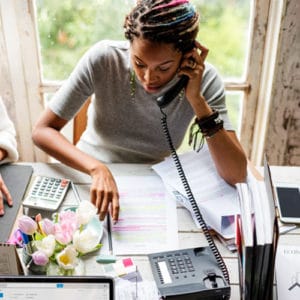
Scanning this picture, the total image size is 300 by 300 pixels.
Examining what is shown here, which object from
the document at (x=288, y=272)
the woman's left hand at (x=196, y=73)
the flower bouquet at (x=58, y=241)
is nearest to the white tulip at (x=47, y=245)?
the flower bouquet at (x=58, y=241)

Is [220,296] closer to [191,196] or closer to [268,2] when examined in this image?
[191,196]

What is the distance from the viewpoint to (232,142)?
4.73ft

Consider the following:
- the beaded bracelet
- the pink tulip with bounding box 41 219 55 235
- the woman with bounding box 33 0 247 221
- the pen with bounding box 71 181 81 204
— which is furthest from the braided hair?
the pink tulip with bounding box 41 219 55 235

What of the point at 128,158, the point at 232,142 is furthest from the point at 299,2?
the point at 128,158

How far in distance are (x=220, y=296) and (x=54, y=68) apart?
56.7 inches

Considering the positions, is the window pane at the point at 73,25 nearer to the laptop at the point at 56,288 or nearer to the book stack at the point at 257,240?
the book stack at the point at 257,240

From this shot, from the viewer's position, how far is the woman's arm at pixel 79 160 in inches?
50.1

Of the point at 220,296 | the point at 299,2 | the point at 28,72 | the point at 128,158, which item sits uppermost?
the point at 299,2

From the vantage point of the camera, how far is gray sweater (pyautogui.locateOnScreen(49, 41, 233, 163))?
5.00ft

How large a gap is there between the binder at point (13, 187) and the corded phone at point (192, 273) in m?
0.36

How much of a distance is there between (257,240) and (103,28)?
1397 mm

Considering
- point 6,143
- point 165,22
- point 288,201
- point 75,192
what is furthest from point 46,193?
point 288,201

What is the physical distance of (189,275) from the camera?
1050mm

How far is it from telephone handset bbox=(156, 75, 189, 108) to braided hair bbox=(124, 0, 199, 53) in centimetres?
12
